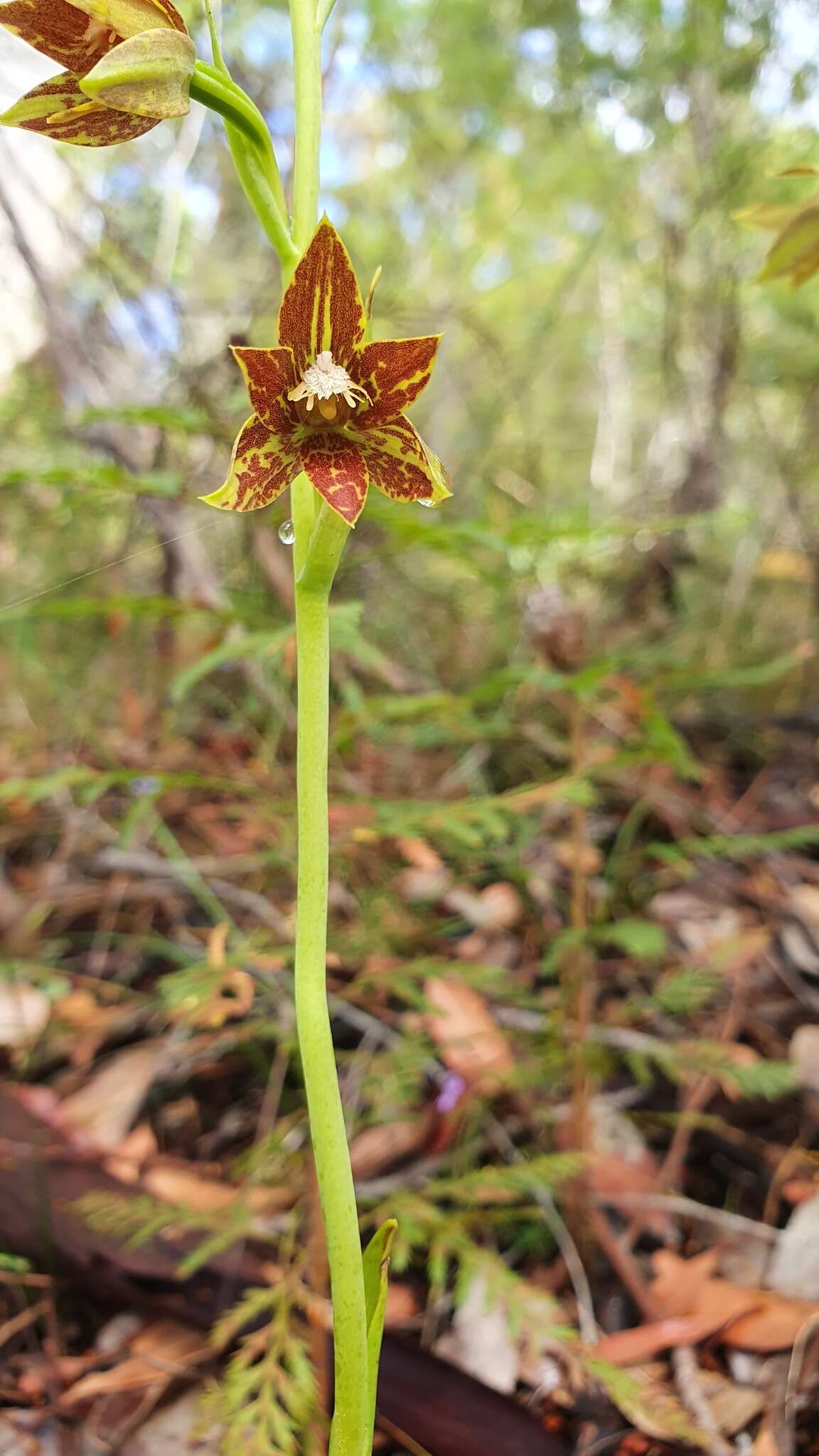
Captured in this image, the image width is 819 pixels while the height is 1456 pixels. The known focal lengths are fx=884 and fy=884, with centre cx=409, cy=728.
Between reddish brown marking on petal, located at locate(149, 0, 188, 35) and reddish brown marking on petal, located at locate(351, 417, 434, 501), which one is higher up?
reddish brown marking on petal, located at locate(149, 0, 188, 35)

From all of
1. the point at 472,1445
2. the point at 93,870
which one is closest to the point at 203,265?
the point at 93,870

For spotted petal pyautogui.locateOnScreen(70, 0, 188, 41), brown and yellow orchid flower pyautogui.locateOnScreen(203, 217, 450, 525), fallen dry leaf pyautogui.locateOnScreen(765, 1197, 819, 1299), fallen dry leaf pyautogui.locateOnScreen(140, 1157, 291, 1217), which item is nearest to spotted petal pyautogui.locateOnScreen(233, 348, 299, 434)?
brown and yellow orchid flower pyautogui.locateOnScreen(203, 217, 450, 525)

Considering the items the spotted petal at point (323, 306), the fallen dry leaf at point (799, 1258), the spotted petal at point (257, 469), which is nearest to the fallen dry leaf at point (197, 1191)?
the fallen dry leaf at point (799, 1258)

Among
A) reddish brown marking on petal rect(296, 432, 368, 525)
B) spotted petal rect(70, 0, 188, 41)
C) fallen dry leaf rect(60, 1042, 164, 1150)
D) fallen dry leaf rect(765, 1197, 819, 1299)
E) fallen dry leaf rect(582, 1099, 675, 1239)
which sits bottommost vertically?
fallen dry leaf rect(765, 1197, 819, 1299)

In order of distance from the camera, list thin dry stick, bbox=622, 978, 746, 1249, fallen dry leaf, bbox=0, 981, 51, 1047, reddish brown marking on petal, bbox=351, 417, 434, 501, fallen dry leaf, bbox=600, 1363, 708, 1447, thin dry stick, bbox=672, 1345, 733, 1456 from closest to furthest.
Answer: reddish brown marking on petal, bbox=351, 417, 434, 501, fallen dry leaf, bbox=600, 1363, 708, 1447, thin dry stick, bbox=672, 1345, 733, 1456, thin dry stick, bbox=622, 978, 746, 1249, fallen dry leaf, bbox=0, 981, 51, 1047

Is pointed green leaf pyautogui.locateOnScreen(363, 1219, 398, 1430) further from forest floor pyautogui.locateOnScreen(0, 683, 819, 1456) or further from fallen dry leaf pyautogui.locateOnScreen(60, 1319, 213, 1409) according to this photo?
fallen dry leaf pyautogui.locateOnScreen(60, 1319, 213, 1409)

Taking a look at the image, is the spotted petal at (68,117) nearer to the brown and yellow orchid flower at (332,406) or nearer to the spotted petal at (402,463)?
the brown and yellow orchid flower at (332,406)

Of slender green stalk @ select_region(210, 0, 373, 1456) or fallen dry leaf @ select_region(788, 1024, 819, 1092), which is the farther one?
fallen dry leaf @ select_region(788, 1024, 819, 1092)
